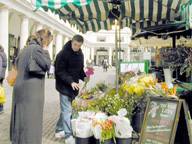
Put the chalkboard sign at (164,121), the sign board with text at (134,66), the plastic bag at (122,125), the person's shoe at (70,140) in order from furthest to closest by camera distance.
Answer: the sign board with text at (134,66) → the person's shoe at (70,140) → the plastic bag at (122,125) → the chalkboard sign at (164,121)

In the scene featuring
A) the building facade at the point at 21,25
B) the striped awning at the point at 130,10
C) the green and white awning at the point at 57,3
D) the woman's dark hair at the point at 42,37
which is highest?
the building facade at the point at 21,25

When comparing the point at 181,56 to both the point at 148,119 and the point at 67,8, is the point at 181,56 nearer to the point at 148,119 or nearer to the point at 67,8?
the point at 148,119

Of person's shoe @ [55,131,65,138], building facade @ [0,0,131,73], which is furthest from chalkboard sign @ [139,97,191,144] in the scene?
building facade @ [0,0,131,73]

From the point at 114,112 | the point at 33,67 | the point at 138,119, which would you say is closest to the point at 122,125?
the point at 114,112

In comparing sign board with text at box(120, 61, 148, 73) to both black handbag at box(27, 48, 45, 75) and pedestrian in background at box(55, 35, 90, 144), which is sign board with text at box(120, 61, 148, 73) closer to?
pedestrian in background at box(55, 35, 90, 144)

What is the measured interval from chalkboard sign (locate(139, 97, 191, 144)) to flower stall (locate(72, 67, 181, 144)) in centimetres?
15

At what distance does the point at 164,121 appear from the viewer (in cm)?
259

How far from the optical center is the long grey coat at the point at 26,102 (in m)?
2.67

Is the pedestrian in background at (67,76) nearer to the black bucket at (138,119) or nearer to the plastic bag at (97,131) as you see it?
the plastic bag at (97,131)

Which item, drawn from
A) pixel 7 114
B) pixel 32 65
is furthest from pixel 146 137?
pixel 7 114

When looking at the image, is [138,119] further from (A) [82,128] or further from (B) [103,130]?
(A) [82,128]

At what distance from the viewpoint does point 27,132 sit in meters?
2.67

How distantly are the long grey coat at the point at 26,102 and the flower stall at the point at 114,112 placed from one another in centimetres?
61

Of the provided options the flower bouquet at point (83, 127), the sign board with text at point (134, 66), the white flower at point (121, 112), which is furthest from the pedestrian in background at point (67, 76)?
→ the sign board with text at point (134, 66)
